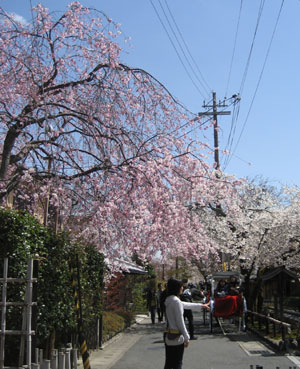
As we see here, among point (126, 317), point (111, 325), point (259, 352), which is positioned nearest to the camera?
point (259, 352)

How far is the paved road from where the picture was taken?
10546 mm

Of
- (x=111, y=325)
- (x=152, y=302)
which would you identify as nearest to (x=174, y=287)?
(x=111, y=325)

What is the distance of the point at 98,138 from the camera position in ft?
35.6

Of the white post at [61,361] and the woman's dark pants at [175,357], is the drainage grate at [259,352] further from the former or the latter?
the white post at [61,361]

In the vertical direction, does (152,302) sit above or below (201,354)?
above

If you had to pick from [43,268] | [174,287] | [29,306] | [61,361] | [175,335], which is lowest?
[61,361]

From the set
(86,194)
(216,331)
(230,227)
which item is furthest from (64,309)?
(230,227)

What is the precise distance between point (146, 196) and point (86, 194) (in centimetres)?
142

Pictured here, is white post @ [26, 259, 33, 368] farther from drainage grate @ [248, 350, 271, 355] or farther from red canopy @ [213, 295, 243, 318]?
red canopy @ [213, 295, 243, 318]

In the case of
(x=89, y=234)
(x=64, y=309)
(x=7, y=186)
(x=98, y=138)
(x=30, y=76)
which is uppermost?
(x=30, y=76)

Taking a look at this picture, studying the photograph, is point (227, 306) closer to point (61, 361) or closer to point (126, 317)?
point (126, 317)

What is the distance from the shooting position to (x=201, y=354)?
12.2 meters

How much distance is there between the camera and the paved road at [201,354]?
10.5 meters

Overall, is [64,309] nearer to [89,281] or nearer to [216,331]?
[89,281]
